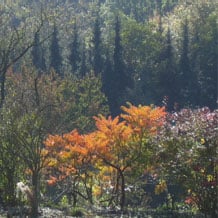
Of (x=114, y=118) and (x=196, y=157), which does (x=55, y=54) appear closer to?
(x=114, y=118)

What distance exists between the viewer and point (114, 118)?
81.0 feet

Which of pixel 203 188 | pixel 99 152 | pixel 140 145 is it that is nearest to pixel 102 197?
pixel 99 152

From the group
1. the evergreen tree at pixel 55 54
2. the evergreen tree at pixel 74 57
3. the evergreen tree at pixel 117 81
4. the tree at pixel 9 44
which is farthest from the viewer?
the evergreen tree at pixel 74 57

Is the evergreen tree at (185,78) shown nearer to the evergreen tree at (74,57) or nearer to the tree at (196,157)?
the evergreen tree at (74,57)

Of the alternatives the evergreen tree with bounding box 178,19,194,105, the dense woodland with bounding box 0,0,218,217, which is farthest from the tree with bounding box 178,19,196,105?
the dense woodland with bounding box 0,0,218,217

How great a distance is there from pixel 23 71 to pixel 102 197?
16.6m

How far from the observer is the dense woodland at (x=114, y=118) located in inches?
429

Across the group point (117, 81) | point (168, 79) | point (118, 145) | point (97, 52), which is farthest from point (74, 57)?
point (118, 145)

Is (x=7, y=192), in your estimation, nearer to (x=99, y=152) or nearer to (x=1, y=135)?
(x=1, y=135)

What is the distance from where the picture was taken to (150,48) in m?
59.5

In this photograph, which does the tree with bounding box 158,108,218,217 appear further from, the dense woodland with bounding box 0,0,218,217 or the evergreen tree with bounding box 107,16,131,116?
the evergreen tree with bounding box 107,16,131,116

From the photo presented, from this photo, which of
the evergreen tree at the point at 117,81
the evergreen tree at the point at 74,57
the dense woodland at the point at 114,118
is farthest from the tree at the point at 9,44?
the evergreen tree at the point at 74,57

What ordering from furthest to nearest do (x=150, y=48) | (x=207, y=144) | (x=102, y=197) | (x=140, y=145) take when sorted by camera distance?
(x=150, y=48) → (x=102, y=197) → (x=140, y=145) → (x=207, y=144)

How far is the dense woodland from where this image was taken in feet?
35.7
